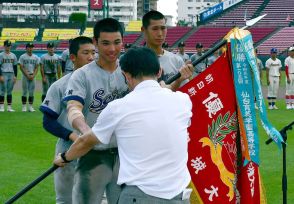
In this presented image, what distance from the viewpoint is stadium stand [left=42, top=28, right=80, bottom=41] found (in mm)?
65938

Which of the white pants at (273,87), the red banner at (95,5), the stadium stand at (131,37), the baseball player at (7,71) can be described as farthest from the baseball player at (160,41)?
the red banner at (95,5)

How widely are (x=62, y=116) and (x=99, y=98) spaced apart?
0.77 metres

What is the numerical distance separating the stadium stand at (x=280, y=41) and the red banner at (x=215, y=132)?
160ft

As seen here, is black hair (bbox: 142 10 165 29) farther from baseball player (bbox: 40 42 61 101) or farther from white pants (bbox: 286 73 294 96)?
white pants (bbox: 286 73 294 96)

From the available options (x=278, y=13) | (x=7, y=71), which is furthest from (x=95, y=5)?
(x=7, y=71)

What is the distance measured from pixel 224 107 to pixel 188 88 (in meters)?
0.35

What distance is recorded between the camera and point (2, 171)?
11055 millimetres

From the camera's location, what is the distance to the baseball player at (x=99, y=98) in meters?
5.83

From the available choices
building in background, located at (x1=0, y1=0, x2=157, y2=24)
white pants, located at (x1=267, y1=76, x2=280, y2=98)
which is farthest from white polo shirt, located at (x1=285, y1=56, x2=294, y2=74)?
building in background, located at (x1=0, y1=0, x2=157, y2=24)

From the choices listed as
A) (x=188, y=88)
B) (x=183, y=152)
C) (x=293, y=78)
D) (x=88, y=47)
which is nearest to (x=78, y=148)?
(x=183, y=152)

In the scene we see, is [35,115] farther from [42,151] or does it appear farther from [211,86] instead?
[211,86]

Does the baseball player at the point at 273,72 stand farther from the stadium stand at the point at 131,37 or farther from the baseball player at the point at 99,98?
the stadium stand at the point at 131,37

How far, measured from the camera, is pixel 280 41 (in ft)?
188

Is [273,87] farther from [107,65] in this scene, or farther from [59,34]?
[59,34]
